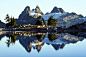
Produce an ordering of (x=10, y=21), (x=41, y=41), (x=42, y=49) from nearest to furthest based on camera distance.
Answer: (x=42, y=49) → (x=41, y=41) → (x=10, y=21)

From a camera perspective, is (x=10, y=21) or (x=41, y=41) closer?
(x=41, y=41)

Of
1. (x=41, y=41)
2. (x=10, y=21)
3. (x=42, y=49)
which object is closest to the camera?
(x=42, y=49)

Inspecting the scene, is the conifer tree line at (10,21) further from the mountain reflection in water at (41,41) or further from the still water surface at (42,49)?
the still water surface at (42,49)

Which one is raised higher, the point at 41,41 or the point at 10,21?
the point at 10,21

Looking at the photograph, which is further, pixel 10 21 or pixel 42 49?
pixel 10 21

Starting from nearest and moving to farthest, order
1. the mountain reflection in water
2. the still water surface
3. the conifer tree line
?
1. the still water surface
2. the mountain reflection in water
3. the conifer tree line

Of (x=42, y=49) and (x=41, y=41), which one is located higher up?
(x=41, y=41)

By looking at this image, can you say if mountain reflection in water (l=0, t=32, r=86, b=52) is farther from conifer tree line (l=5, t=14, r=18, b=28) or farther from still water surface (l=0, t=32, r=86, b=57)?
conifer tree line (l=5, t=14, r=18, b=28)

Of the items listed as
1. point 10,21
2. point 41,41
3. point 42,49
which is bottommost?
point 42,49

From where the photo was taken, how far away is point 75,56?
8.41m

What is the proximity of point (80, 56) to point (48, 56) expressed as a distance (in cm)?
179

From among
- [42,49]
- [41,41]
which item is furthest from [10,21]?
[42,49]

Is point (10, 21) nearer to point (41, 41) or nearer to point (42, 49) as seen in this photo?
point (41, 41)

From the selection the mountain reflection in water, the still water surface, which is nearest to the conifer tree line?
the mountain reflection in water
